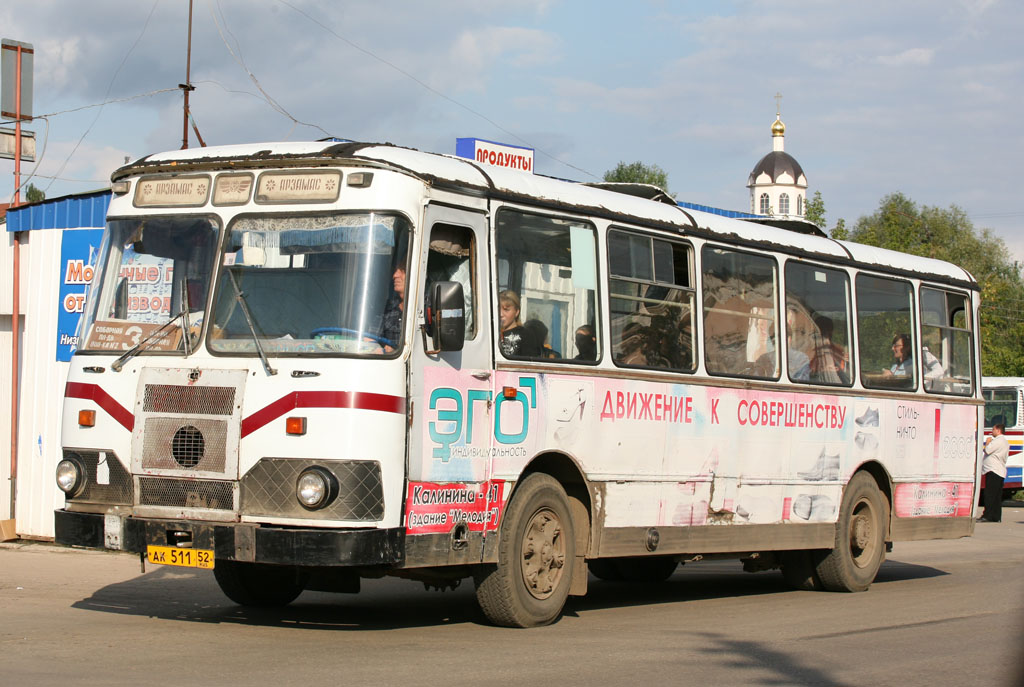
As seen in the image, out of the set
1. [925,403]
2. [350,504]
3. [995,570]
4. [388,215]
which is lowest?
[995,570]

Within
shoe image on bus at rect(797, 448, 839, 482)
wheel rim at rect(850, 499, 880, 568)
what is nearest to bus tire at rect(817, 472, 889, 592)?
wheel rim at rect(850, 499, 880, 568)

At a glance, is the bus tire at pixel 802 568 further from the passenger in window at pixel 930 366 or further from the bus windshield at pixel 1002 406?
the bus windshield at pixel 1002 406

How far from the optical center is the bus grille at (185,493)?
8469mm

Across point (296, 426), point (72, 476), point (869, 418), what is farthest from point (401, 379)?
point (869, 418)

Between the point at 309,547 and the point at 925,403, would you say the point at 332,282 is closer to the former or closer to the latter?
the point at 309,547

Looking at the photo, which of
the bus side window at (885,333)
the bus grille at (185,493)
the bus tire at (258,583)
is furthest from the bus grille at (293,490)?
the bus side window at (885,333)

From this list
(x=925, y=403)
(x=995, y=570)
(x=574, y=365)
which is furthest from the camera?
(x=995, y=570)

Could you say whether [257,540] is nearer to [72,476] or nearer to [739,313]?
[72,476]

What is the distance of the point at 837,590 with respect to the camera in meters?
13.6

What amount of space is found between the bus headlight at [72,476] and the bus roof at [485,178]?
203 centimetres

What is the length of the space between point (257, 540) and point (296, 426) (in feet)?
2.43

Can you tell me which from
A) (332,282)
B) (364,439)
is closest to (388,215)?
(332,282)

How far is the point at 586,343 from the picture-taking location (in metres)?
10.2

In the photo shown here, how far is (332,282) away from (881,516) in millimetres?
7839
